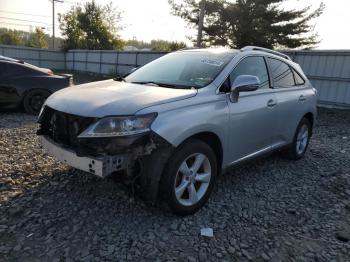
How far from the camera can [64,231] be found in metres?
3.04

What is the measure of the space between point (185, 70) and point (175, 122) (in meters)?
1.18

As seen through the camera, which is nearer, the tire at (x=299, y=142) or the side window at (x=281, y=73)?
the side window at (x=281, y=73)

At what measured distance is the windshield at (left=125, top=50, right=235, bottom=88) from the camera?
12.2 ft

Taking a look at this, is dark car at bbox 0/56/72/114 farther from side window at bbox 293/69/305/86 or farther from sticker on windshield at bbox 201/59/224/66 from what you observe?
side window at bbox 293/69/305/86

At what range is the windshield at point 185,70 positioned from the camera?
3713 mm

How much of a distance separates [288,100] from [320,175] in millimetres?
1269

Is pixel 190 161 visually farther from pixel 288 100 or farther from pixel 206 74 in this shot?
pixel 288 100

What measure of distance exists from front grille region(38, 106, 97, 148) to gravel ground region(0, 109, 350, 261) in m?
0.68

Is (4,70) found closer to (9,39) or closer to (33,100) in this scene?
(33,100)

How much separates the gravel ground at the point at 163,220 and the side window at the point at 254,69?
1338 mm

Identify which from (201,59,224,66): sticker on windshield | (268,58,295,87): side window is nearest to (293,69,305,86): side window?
(268,58,295,87): side window

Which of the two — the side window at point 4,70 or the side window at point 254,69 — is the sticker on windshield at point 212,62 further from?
the side window at point 4,70

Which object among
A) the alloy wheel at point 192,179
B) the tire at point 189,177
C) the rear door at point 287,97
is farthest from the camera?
the rear door at point 287,97

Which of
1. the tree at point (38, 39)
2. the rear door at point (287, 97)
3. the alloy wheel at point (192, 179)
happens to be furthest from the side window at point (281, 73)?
the tree at point (38, 39)
